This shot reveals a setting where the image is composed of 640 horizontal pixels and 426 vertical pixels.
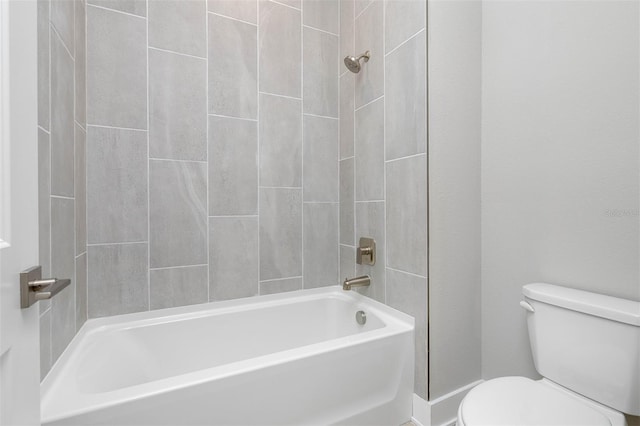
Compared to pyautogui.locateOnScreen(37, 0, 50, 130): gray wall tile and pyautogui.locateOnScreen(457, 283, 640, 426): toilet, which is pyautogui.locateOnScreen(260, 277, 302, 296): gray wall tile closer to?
pyautogui.locateOnScreen(457, 283, 640, 426): toilet

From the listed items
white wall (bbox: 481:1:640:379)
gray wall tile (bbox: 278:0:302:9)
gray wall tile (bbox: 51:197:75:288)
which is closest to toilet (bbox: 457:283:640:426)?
white wall (bbox: 481:1:640:379)

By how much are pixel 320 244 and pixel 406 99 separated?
103 centimetres

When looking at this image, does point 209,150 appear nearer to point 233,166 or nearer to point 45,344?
point 233,166

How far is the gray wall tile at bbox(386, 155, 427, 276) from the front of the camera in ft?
4.63

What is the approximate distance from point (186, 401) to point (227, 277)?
32.0 inches

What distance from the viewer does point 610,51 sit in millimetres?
1103

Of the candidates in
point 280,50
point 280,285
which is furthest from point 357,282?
point 280,50

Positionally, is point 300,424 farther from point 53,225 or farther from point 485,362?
point 53,225

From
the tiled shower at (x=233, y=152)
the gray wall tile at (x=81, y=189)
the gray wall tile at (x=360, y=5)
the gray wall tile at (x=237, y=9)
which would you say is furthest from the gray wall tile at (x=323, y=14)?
the gray wall tile at (x=81, y=189)

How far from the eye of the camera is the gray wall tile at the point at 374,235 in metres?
1.68

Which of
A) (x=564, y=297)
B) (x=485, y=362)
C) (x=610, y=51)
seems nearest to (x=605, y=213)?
(x=564, y=297)

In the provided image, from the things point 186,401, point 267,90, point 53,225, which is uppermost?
point 267,90

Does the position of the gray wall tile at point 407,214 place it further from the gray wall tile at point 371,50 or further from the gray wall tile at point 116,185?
the gray wall tile at point 116,185

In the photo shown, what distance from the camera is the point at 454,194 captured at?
4.80 ft
